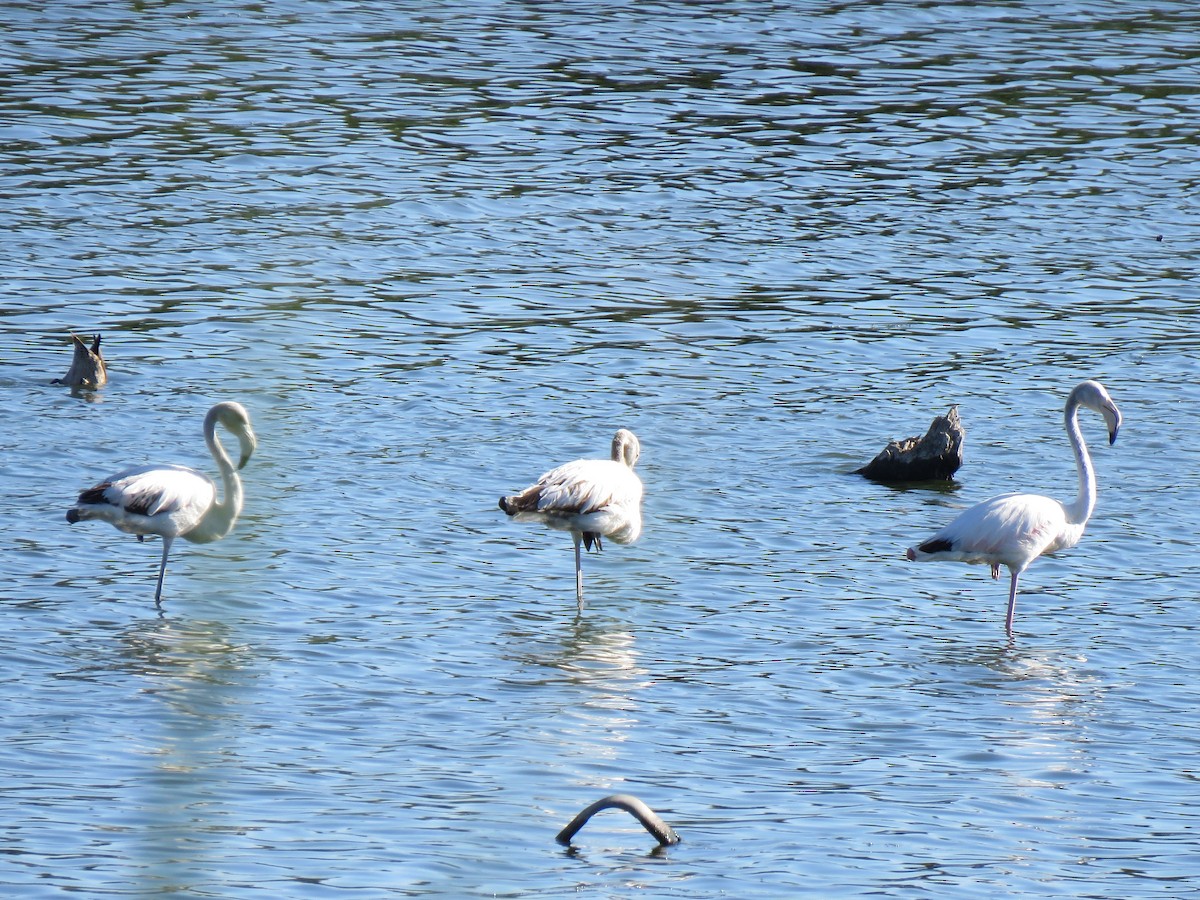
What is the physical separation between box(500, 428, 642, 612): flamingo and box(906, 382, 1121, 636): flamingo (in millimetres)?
1787

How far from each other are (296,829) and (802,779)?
235 centimetres

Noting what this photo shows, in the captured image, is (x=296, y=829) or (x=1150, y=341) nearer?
(x=296, y=829)

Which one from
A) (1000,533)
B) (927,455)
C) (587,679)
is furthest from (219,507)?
(927,455)

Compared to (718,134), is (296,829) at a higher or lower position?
lower

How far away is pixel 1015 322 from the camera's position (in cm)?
1755

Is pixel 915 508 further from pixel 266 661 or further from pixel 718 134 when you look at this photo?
pixel 718 134

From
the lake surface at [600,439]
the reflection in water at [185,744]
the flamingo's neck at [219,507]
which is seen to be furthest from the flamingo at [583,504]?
the reflection in water at [185,744]

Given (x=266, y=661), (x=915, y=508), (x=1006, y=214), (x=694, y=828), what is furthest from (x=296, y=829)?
(x=1006, y=214)

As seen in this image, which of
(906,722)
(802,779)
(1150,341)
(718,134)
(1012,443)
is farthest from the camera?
(718,134)

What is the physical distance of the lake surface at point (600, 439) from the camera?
700 cm

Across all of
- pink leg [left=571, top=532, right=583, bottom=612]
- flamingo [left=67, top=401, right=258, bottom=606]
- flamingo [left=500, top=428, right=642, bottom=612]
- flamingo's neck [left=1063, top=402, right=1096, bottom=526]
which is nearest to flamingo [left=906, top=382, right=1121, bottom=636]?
flamingo's neck [left=1063, top=402, right=1096, bottom=526]

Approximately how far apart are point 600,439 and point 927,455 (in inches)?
101

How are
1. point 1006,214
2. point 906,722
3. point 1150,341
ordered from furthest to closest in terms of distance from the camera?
point 1006,214 → point 1150,341 → point 906,722

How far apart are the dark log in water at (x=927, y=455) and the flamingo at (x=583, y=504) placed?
3.18 meters
